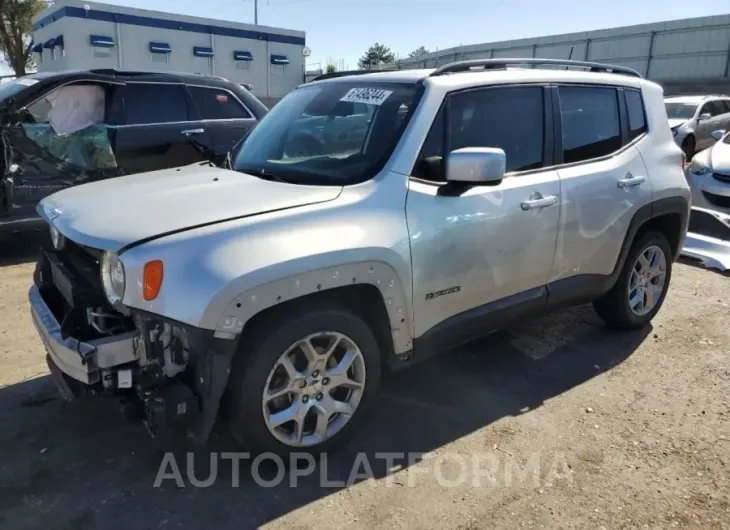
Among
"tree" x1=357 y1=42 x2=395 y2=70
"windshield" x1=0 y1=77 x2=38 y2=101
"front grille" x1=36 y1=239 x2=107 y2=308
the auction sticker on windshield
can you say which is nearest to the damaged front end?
"front grille" x1=36 y1=239 x2=107 y2=308

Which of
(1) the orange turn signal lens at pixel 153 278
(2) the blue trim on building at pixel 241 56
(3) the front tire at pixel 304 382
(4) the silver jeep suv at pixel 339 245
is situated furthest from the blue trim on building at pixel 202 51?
(1) the orange turn signal lens at pixel 153 278

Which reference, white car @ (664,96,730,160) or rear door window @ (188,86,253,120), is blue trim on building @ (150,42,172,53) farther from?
rear door window @ (188,86,253,120)

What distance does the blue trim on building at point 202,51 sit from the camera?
108ft

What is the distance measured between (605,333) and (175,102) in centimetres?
533

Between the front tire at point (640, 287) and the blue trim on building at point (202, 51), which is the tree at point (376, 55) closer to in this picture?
the blue trim on building at point (202, 51)

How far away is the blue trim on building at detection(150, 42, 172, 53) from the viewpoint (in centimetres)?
3111

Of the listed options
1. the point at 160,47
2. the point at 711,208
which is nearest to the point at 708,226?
the point at 711,208

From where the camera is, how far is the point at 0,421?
11.3ft

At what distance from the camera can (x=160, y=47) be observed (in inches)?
1232

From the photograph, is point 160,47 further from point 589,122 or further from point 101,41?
point 589,122

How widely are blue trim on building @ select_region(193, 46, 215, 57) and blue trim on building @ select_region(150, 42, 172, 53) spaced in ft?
4.76

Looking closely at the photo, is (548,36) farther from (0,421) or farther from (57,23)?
(0,421)

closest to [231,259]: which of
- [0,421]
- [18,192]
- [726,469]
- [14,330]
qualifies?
[0,421]

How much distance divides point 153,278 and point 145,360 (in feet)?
1.31
